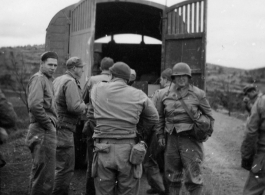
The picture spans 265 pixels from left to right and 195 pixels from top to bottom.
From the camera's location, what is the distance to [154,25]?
36.4ft

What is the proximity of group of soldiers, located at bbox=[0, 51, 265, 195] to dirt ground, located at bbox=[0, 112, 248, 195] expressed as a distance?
110 cm

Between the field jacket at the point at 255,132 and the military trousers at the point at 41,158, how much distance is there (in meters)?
2.39

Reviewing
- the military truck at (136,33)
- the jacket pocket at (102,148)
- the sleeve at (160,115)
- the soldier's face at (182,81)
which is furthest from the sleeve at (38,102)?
the military truck at (136,33)

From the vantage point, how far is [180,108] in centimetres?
504

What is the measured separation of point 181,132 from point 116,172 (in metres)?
1.32

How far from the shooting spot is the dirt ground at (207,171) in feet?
20.5

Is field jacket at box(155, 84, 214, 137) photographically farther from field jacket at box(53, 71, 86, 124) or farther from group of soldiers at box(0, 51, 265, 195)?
field jacket at box(53, 71, 86, 124)

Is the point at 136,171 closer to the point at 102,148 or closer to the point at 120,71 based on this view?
the point at 102,148

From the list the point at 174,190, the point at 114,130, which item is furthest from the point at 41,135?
the point at 174,190

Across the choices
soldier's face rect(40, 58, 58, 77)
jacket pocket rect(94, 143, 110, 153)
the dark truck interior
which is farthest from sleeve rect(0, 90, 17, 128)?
the dark truck interior

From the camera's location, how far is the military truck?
24.7ft

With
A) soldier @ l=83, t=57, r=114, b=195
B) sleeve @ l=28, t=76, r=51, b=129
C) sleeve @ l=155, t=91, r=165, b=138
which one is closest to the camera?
sleeve @ l=28, t=76, r=51, b=129

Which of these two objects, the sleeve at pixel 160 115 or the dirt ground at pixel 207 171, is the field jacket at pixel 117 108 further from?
the dirt ground at pixel 207 171

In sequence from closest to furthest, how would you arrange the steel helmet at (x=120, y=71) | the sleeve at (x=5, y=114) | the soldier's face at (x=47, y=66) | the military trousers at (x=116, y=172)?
the sleeve at (x=5, y=114), the military trousers at (x=116, y=172), the steel helmet at (x=120, y=71), the soldier's face at (x=47, y=66)
